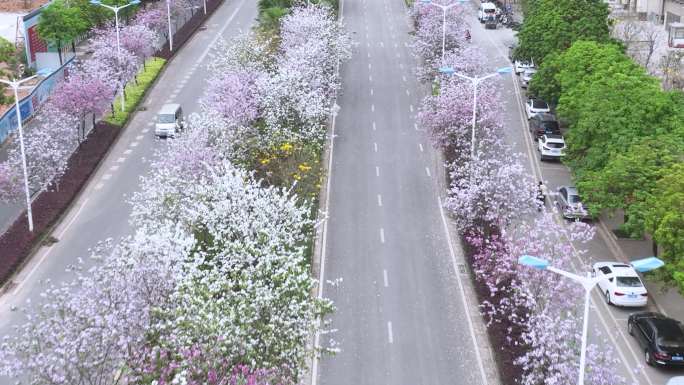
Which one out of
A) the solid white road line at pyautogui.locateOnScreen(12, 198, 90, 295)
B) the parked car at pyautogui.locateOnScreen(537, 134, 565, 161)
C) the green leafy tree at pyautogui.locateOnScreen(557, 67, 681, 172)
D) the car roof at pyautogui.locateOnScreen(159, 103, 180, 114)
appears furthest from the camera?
the car roof at pyautogui.locateOnScreen(159, 103, 180, 114)

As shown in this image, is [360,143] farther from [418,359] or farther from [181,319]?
[181,319]

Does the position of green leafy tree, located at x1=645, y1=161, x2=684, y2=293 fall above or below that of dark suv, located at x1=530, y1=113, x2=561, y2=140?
above

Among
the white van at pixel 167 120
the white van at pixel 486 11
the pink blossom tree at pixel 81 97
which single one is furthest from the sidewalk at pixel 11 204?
the white van at pixel 486 11

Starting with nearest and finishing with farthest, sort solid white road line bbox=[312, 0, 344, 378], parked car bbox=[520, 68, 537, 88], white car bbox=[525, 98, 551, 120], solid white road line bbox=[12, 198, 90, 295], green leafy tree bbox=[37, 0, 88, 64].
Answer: solid white road line bbox=[312, 0, 344, 378] < solid white road line bbox=[12, 198, 90, 295] < white car bbox=[525, 98, 551, 120] < parked car bbox=[520, 68, 537, 88] < green leafy tree bbox=[37, 0, 88, 64]

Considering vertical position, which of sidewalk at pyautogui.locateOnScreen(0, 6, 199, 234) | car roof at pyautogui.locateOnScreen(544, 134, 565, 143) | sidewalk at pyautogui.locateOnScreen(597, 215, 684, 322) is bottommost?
sidewalk at pyautogui.locateOnScreen(597, 215, 684, 322)

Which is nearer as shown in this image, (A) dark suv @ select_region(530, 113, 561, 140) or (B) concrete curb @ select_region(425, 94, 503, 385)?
(B) concrete curb @ select_region(425, 94, 503, 385)

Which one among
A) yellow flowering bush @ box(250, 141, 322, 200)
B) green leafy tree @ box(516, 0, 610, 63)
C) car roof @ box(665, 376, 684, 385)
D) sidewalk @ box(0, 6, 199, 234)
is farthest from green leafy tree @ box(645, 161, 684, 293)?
sidewalk @ box(0, 6, 199, 234)

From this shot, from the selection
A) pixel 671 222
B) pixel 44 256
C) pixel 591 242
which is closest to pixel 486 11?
pixel 591 242

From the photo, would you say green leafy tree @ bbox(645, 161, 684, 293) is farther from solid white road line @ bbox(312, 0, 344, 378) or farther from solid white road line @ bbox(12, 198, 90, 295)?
solid white road line @ bbox(12, 198, 90, 295)
